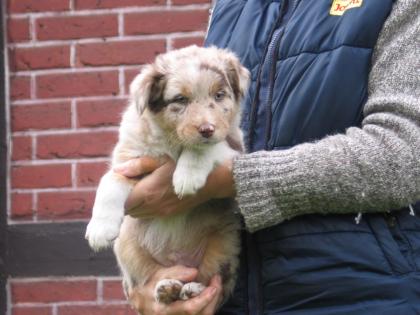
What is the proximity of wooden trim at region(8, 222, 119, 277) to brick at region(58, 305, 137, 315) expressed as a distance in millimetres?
176

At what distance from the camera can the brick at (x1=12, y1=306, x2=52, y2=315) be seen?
154 inches

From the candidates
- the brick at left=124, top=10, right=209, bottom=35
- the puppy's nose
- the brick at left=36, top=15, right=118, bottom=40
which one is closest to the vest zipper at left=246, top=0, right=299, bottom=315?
the puppy's nose

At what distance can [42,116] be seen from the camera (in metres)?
3.88

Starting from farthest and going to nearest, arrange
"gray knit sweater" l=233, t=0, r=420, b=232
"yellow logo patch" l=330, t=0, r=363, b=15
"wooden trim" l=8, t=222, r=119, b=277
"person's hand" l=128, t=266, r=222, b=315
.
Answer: "wooden trim" l=8, t=222, r=119, b=277 < "person's hand" l=128, t=266, r=222, b=315 < "yellow logo patch" l=330, t=0, r=363, b=15 < "gray knit sweater" l=233, t=0, r=420, b=232

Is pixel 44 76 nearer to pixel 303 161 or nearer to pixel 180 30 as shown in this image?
pixel 180 30

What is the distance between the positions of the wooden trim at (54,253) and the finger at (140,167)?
56.9 inches

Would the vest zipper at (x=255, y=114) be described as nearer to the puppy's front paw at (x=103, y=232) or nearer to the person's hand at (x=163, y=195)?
the person's hand at (x=163, y=195)

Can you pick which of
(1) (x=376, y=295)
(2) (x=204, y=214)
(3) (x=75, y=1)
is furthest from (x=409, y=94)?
(3) (x=75, y=1)

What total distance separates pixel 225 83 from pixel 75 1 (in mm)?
1734

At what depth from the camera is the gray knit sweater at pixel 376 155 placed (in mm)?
1888

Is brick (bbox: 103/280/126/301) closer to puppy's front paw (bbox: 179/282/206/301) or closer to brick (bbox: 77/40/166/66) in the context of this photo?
brick (bbox: 77/40/166/66)

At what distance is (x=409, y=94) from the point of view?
192 centimetres

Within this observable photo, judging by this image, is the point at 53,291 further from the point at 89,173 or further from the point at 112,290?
the point at 89,173

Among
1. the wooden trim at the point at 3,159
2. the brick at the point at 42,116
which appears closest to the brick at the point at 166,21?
the brick at the point at 42,116
